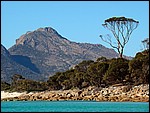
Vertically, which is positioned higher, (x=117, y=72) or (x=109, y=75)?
(x=117, y=72)

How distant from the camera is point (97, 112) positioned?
35688 millimetres

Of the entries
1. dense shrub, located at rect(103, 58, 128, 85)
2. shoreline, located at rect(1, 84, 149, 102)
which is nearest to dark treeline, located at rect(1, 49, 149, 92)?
dense shrub, located at rect(103, 58, 128, 85)

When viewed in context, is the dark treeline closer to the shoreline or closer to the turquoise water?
the shoreline

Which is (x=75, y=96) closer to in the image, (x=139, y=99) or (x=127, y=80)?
(x=127, y=80)

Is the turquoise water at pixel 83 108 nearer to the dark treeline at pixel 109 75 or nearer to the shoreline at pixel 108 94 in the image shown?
the shoreline at pixel 108 94

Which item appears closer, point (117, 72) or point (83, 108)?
point (83, 108)

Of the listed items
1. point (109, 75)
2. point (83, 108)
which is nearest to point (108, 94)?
point (109, 75)

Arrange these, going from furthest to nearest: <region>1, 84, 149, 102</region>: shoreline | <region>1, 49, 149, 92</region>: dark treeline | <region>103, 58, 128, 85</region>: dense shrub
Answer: <region>103, 58, 128, 85</region>: dense shrub → <region>1, 49, 149, 92</region>: dark treeline → <region>1, 84, 149, 102</region>: shoreline

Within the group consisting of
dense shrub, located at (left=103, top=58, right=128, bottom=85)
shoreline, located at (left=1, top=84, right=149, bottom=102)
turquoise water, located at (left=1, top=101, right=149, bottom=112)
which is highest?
dense shrub, located at (left=103, top=58, right=128, bottom=85)

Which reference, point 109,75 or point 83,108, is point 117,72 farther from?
point 83,108

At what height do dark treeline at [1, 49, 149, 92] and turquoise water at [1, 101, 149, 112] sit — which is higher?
dark treeline at [1, 49, 149, 92]

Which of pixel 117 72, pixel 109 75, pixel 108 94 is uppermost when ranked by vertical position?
pixel 117 72

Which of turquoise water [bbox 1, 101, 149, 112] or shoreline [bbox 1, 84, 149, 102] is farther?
shoreline [bbox 1, 84, 149, 102]

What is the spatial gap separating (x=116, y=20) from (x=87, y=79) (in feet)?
38.5
